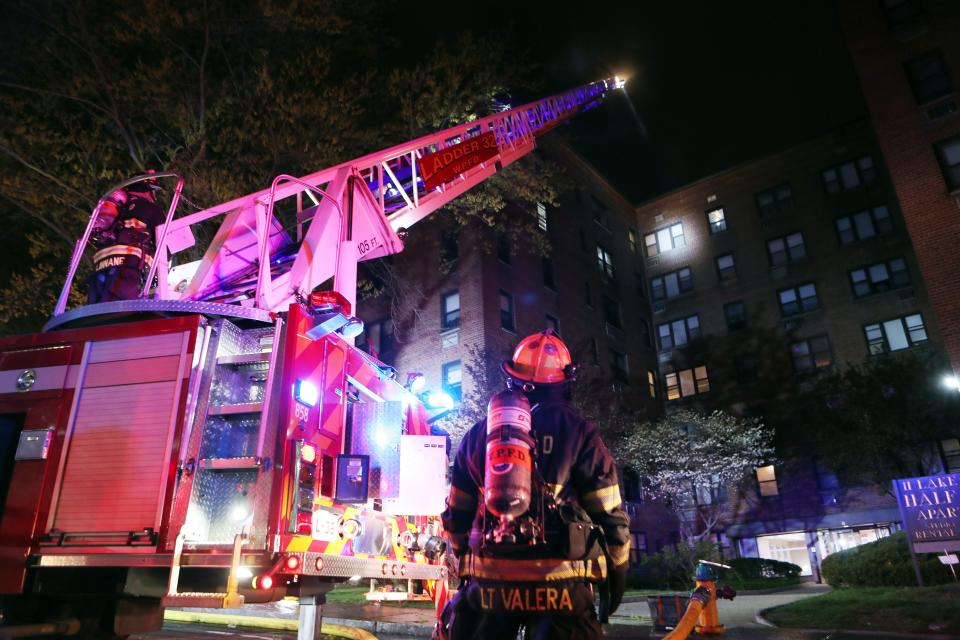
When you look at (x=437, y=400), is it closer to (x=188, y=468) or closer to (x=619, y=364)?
(x=188, y=468)

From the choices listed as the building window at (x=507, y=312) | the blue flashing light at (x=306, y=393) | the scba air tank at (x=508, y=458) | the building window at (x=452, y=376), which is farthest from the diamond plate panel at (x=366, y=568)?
the building window at (x=507, y=312)

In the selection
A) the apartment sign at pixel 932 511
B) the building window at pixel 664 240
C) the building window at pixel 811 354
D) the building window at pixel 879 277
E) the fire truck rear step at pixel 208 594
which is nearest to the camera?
the fire truck rear step at pixel 208 594

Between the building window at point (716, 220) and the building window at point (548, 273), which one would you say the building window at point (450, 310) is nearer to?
the building window at point (548, 273)

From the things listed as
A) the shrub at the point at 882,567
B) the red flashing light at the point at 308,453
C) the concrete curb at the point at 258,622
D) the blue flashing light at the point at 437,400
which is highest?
the blue flashing light at the point at 437,400

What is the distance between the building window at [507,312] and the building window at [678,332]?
12.9 m

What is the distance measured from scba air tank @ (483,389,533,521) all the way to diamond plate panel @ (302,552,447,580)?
1.76 meters

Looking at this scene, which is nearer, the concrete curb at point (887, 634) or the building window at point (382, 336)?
the concrete curb at point (887, 634)

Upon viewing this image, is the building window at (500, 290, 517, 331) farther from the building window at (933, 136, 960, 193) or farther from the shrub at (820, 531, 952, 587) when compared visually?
the building window at (933, 136, 960, 193)

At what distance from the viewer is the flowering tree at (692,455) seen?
76.4 feet

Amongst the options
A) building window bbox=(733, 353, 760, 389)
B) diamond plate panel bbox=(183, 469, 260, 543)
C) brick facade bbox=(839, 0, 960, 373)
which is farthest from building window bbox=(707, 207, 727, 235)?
diamond plate panel bbox=(183, 469, 260, 543)

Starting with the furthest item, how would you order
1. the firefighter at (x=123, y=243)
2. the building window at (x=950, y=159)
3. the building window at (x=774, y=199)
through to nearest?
the building window at (x=774, y=199) → the building window at (x=950, y=159) → the firefighter at (x=123, y=243)

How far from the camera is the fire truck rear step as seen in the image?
3.45 meters

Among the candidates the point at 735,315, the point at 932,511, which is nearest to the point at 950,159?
the point at 932,511

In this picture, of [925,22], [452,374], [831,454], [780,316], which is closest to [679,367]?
[780,316]
